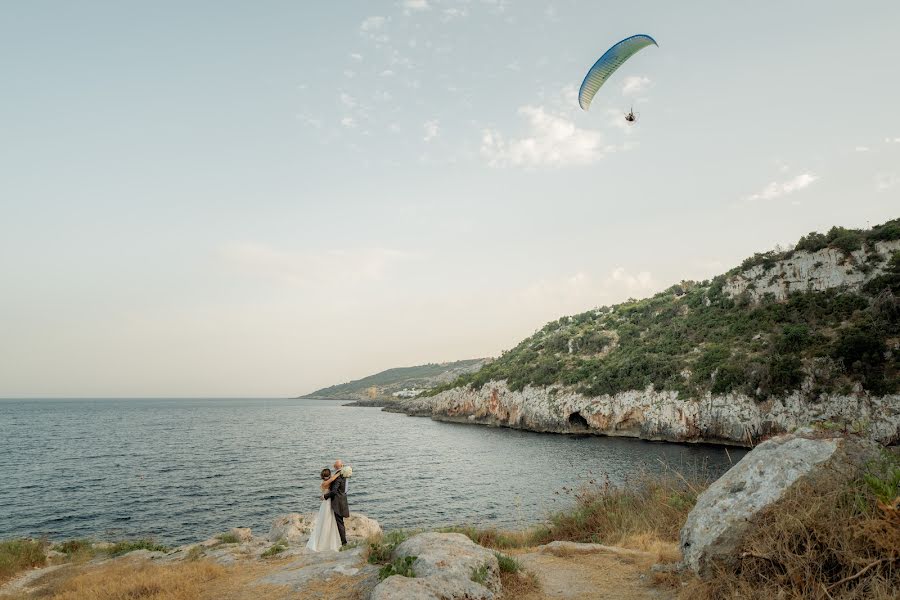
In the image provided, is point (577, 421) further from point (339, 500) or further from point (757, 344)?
point (339, 500)

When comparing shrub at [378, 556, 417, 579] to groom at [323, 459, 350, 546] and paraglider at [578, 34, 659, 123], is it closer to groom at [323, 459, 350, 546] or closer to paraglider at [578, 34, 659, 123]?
groom at [323, 459, 350, 546]

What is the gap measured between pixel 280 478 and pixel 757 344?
5040cm

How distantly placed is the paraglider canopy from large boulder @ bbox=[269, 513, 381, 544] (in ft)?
58.2

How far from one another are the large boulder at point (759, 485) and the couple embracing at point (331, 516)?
9.07 meters

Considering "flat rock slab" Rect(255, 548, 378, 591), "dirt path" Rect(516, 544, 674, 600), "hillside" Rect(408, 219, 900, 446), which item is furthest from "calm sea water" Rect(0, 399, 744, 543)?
"hillside" Rect(408, 219, 900, 446)

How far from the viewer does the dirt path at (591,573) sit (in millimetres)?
6746

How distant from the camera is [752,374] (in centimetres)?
4412

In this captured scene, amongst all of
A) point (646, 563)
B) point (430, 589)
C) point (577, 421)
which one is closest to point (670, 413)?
point (577, 421)

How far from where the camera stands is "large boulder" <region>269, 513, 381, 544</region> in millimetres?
16203

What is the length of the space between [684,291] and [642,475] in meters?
82.6

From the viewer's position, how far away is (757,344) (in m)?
48.9

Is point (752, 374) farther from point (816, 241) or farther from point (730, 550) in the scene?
point (730, 550)

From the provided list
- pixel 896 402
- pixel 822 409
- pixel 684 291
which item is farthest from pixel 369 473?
pixel 684 291

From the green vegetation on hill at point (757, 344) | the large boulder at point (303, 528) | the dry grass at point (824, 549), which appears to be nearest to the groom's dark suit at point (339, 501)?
the large boulder at point (303, 528)
